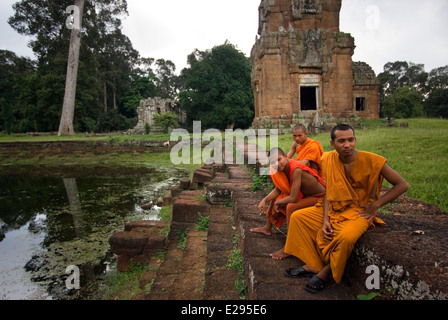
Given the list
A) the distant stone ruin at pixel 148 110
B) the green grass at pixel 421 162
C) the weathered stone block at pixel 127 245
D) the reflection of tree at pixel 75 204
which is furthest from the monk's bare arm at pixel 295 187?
the distant stone ruin at pixel 148 110

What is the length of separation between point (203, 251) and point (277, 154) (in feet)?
4.85

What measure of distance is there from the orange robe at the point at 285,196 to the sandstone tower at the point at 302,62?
10.4 m

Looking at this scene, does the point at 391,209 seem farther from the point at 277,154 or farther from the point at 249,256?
the point at 249,256

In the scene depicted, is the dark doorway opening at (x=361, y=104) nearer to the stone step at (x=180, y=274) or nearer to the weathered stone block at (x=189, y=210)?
the weathered stone block at (x=189, y=210)

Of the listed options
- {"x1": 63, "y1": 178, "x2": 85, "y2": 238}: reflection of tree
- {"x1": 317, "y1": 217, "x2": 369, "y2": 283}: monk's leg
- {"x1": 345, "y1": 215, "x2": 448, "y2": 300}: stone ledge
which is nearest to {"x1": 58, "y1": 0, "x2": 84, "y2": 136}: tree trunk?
{"x1": 63, "y1": 178, "x2": 85, "y2": 238}: reflection of tree

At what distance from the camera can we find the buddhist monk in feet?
8.01

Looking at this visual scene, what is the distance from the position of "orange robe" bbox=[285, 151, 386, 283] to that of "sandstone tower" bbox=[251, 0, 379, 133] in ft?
35.8

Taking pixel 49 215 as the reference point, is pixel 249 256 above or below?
above

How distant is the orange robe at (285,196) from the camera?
2.47 m

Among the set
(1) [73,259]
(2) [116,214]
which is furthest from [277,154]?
(2) [116,214]

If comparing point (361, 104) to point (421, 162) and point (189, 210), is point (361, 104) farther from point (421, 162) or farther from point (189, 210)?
point (189, 210)

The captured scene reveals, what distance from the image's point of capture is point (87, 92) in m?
26.1

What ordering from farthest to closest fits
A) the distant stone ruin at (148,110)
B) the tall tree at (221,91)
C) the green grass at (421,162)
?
the tall tree at (221,91), the distant stone ruin at (148,110), the green grass at (421,162)
